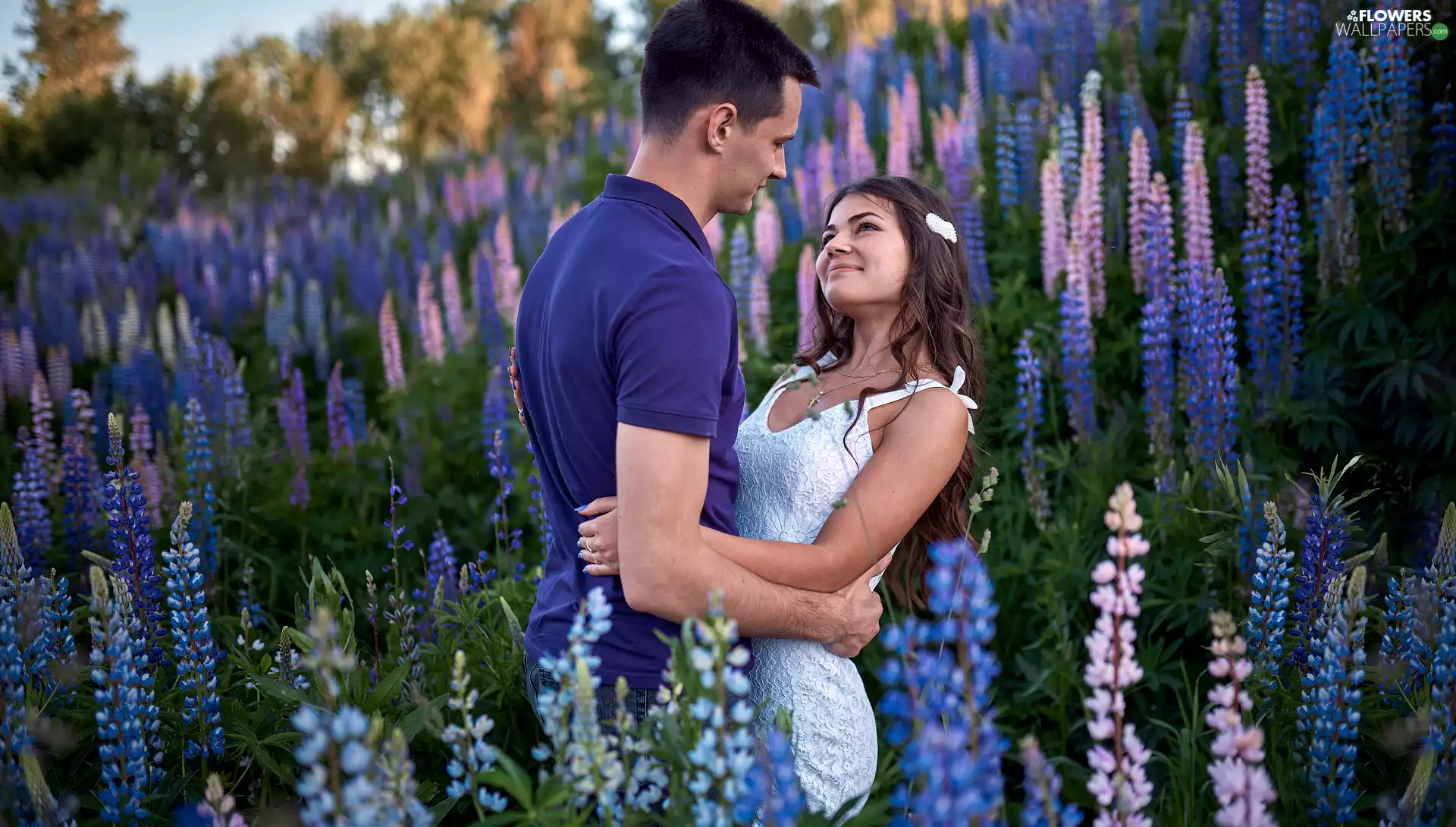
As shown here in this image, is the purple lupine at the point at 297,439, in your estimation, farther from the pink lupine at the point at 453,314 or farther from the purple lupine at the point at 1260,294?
the purple lupine at the point at 1260,294

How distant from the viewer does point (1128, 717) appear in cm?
418

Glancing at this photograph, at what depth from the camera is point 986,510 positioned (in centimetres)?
487

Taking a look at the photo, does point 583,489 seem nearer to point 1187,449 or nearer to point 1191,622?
point 1191,622

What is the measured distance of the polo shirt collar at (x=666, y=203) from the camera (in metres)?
2.35

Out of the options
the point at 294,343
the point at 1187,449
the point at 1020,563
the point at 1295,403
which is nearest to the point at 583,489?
the point at 1020,563

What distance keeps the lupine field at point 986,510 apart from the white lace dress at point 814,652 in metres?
0.10

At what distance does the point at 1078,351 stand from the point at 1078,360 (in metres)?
0.05

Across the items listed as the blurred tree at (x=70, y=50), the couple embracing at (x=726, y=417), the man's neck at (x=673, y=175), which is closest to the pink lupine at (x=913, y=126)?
the couple embracing at (x=726, y=417)

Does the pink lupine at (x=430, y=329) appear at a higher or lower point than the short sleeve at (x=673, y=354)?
lower

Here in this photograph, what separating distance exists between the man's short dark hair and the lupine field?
41.0 inches

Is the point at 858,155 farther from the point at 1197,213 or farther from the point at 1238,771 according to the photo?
the point at 1238,771

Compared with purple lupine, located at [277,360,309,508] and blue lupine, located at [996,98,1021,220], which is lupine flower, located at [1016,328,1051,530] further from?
purple lupine, located at [277,360,309,508]

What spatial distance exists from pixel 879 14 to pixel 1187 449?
1167 cm

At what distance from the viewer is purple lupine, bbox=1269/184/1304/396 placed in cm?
459
